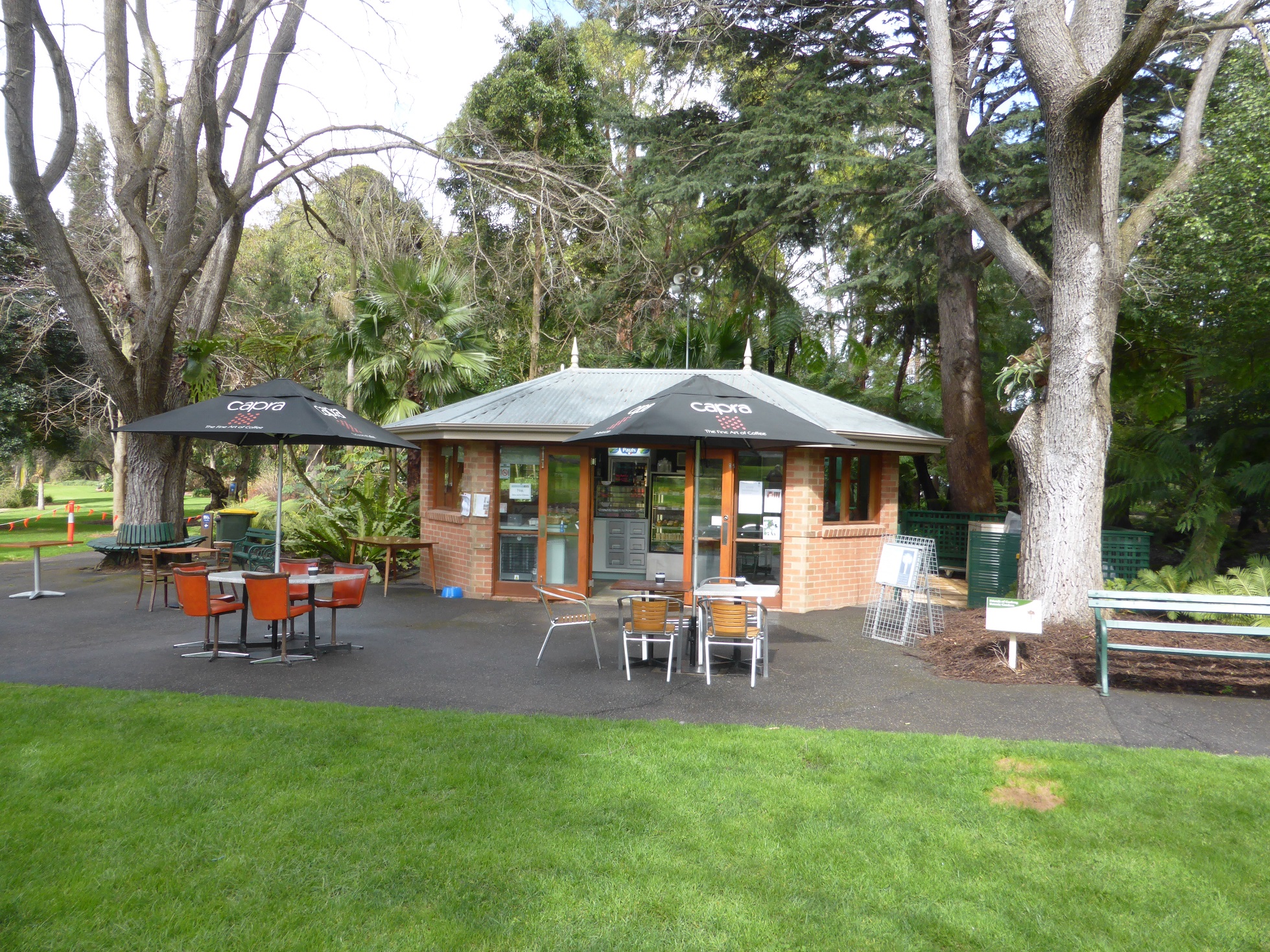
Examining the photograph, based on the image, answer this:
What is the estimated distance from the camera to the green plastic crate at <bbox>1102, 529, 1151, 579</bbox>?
10789 millimetres

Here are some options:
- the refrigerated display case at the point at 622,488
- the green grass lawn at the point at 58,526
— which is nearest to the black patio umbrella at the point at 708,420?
the refrigerated display case at the point at 622,488

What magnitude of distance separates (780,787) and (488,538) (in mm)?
7818

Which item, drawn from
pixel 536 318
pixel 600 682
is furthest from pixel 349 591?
pixel 536 318

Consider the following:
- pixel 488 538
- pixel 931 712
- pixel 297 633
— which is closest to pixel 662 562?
pixel 488 538

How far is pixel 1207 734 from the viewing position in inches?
225

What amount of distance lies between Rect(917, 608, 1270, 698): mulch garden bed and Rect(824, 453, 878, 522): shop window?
10.1 feet

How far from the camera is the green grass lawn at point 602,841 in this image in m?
3.24

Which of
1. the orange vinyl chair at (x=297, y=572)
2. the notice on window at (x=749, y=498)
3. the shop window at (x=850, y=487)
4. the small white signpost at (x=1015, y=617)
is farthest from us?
the shop window at (x=850, y=487)

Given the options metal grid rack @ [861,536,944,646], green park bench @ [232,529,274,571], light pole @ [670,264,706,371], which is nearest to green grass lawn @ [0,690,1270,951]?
metal grid rack @ [861,536,944,646]

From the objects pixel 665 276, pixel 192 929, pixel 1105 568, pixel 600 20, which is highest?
pixel 600 20

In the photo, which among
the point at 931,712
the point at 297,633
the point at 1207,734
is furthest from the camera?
the point at 297,633

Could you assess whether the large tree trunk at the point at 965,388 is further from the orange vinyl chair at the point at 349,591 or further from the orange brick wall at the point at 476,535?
the orange vinyl chair at the point at 349,591

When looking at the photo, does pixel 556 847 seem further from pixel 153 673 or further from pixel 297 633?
pixel 297 633

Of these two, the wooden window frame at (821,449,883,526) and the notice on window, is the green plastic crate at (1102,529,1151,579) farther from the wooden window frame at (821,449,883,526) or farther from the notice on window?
the notice on window
